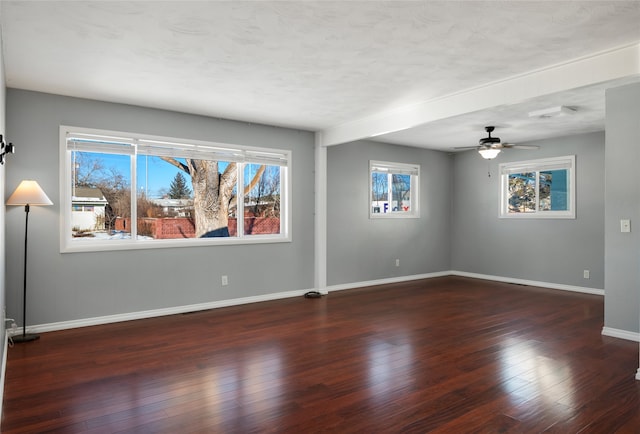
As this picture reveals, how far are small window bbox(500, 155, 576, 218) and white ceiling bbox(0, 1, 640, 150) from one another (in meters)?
1.90

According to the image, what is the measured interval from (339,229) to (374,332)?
2653mm

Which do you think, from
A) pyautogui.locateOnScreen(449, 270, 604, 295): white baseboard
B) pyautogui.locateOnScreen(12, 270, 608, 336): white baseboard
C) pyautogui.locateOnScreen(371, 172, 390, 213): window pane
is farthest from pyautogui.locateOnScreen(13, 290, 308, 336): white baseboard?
pyautogui.locateOnScreen(449, 270, 604, 295): white baseboard

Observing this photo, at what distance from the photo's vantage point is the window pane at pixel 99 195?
4637 millimetres

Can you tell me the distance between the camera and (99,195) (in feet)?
15.6

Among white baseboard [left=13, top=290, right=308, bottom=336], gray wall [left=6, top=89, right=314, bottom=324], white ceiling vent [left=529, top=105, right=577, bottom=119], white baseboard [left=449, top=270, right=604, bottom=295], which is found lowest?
white baseboard [left=13, top=290, right=308, bottom=336]

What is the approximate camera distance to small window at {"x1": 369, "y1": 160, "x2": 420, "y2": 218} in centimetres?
733

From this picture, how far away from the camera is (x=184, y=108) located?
4969 mm

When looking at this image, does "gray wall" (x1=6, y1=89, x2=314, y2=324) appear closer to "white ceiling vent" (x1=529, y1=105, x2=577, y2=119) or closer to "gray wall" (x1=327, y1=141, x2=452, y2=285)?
"gray wall" (x1=327, y1=141, x2=452, y2=285)

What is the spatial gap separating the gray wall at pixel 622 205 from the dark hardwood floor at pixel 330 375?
38cm

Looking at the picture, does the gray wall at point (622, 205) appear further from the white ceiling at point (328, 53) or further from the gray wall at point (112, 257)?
the gray wall at point (112, 257)

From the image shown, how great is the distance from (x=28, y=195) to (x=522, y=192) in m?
7.14

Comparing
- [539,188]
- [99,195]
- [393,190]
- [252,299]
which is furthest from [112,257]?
[539,188]

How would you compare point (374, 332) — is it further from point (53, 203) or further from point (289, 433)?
point (53, 203)

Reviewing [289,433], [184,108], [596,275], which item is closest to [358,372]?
[289,433]
